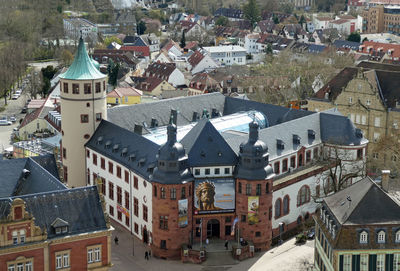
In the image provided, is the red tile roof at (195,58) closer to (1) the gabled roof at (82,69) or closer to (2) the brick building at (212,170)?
(2) the brick building at (212,170)

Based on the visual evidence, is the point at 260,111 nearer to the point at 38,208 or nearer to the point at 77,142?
the point at 77,142

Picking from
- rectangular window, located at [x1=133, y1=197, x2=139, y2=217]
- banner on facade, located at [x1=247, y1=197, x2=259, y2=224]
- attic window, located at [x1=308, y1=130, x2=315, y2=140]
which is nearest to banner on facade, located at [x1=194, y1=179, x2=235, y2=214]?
banner on facade, located at [x1=247, y1=197, x2=259, y2=224]

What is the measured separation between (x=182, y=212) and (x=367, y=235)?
21067mm

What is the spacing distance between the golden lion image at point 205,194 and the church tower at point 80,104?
64.6 feet

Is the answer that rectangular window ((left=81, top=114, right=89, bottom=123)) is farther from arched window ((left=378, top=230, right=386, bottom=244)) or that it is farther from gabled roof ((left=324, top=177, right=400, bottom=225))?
arched window ((left=378, top=230, right=386, bottom=244))

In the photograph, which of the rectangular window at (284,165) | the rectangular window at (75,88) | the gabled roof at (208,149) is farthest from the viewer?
the rectangular window at (75,88)

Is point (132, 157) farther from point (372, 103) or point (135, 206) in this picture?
point (372, 103)

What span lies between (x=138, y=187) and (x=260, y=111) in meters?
25.3

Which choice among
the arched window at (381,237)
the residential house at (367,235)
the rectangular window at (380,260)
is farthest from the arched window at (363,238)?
the rectangular window at (380,260)

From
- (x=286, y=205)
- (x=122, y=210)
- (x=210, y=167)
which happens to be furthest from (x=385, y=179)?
(x=122, y=210)

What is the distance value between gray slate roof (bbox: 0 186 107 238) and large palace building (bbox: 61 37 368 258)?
252 centimetres

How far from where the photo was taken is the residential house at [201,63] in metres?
182

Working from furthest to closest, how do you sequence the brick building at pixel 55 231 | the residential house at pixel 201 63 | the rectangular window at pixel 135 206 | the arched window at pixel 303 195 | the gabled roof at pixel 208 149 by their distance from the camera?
1. the residential house at pixel 201 63
2. the arched window at pixel 303 195
3. the rectangular window at pixel 135 206
4. the gabled roof at pixel 208 149
5. the brick building at pixel 55 231

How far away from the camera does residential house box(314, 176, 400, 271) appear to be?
204ft
